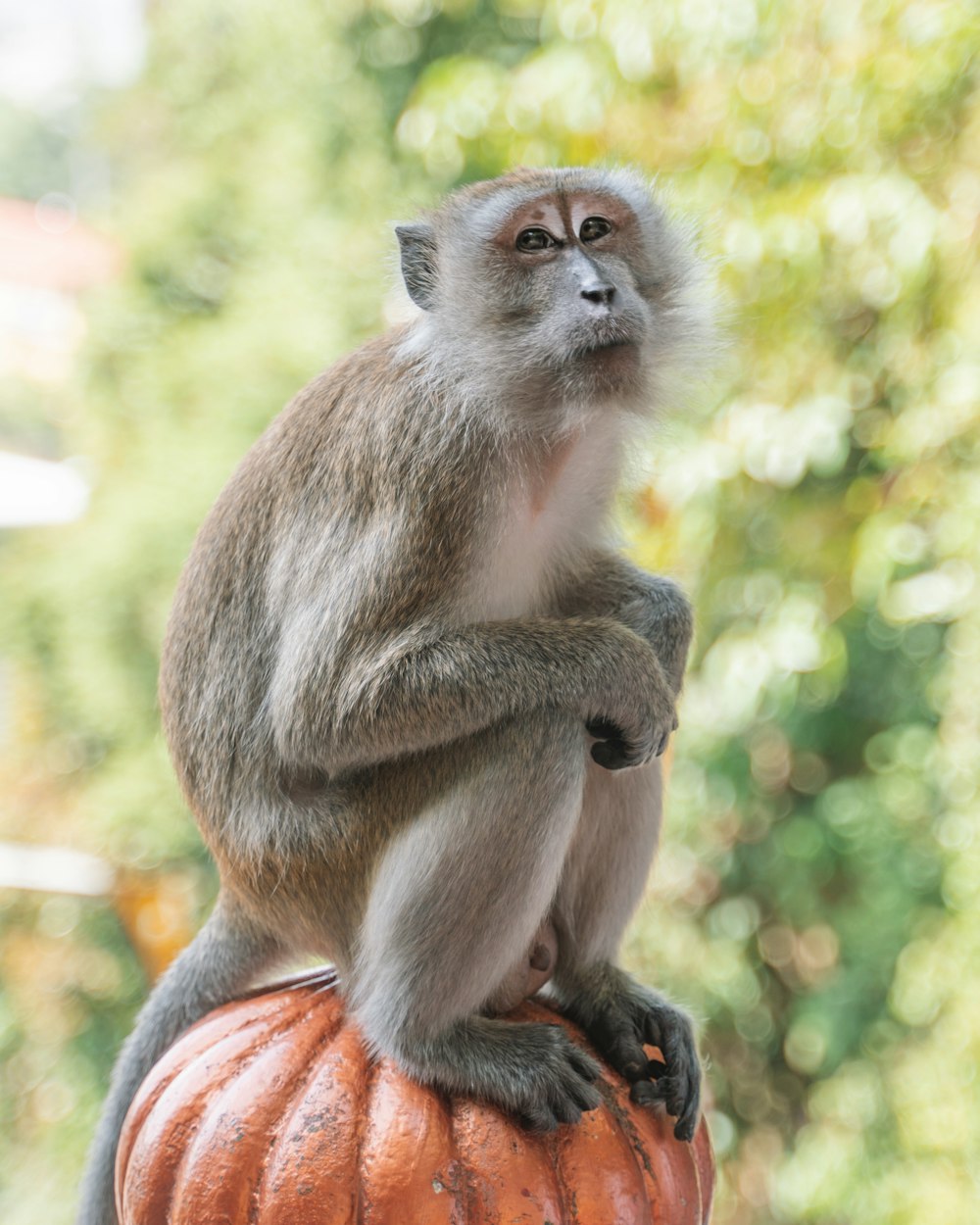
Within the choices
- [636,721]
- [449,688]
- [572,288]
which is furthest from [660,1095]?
[572,288]

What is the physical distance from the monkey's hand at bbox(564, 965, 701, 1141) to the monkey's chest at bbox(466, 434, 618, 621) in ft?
2.09

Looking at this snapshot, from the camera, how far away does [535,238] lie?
2189 millimetres

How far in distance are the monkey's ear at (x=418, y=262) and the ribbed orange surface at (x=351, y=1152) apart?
1219mm

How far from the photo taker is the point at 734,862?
18.6 ft

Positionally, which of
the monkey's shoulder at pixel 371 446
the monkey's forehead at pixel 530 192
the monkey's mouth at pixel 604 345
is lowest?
the monkey's shoulder at pixel 371 446

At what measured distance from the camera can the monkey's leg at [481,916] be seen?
6.02 ft

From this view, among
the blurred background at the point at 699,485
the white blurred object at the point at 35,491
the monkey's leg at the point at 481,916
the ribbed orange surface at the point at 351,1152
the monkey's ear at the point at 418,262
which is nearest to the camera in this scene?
the ribbed orange surface at the point at 351,1152

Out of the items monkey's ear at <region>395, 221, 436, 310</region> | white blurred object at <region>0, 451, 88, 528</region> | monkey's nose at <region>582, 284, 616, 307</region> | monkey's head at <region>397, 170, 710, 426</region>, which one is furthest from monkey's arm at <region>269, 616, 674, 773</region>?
white blurred object at <region>0, 451, 88, 528</region>

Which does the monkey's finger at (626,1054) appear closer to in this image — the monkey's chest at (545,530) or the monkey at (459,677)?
the monkey at (459,677)

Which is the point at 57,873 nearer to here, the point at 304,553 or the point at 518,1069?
the point at 304,553

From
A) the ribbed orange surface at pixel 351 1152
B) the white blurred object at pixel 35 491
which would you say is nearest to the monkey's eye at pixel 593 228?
the ribbed orange surface at pixel 351 1152

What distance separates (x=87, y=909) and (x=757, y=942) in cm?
352

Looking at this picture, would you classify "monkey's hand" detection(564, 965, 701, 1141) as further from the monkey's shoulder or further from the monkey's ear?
the monkey's ear

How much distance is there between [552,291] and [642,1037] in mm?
1217
